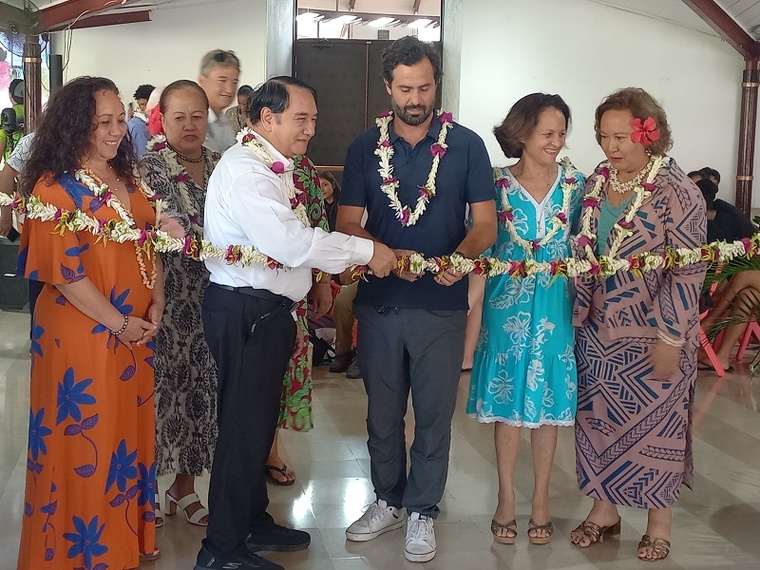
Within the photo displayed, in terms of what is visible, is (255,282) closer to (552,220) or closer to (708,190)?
(552,220)

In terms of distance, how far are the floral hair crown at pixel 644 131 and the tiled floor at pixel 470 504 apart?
1.57 m

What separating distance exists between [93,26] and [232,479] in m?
8.49

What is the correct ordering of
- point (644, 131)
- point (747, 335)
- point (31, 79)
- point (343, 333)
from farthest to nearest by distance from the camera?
point (31, 79) < point (747, 335) < point (343, 333) < point (644, 131)

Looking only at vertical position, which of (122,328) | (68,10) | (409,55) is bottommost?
(122,328)

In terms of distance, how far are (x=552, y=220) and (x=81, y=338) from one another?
172 centimetres

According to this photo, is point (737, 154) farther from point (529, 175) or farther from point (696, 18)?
point (529, 175)

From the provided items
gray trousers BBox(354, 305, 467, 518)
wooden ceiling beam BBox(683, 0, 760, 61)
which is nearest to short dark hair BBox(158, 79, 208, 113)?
gray trousers BBox(354, 305, 467, 518)

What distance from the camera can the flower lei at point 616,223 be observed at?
3.33 meters

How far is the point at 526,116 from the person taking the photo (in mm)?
3420

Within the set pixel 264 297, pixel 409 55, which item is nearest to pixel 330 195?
pixel 409 55

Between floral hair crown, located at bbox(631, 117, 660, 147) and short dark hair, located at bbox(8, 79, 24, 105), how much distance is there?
8.14 metres

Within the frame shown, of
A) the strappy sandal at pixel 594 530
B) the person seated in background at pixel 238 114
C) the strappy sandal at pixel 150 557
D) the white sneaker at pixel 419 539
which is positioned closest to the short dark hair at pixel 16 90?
the person seated in background at pixel 238 114

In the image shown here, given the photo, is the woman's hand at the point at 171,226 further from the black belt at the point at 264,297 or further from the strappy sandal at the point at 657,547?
the strappy sandal at the point at 657,547

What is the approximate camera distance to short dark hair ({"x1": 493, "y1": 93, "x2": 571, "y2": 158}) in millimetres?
3410
